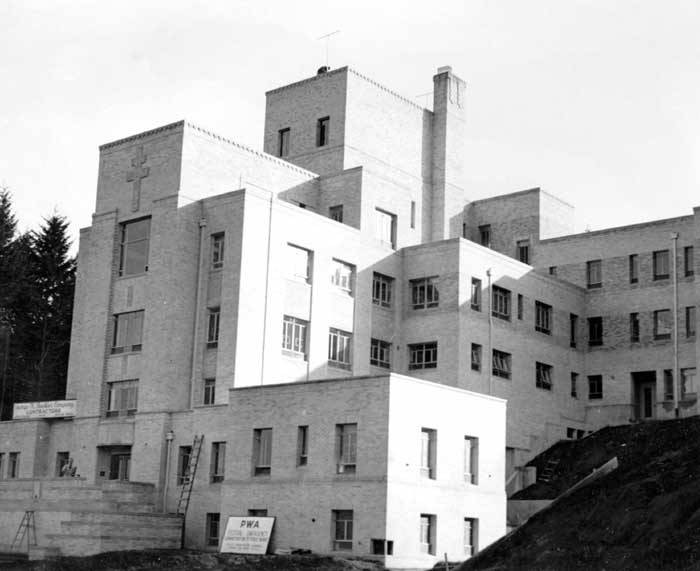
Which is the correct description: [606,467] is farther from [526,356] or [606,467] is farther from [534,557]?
[526,356]

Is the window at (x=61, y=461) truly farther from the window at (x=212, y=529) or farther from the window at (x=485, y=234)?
the window at (x=485, y=234)

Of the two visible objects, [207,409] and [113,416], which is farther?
[113,416]

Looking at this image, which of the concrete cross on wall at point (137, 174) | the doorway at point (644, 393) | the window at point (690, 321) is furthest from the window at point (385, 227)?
the window at point (690, 321)

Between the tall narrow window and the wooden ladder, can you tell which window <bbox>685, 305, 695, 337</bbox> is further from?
the wooden ladder

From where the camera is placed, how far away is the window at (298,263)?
5116 cm

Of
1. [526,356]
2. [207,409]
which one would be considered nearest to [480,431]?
[207,409]

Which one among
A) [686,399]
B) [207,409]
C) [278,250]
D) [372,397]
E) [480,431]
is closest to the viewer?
[372,397]

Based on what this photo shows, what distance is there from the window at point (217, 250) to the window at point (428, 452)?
13688 millimetres

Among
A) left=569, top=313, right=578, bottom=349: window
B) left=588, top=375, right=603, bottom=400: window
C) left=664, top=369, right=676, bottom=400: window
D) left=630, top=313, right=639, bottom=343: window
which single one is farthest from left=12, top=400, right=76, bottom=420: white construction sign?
left=664, top=369, right=676, bottom=400: window

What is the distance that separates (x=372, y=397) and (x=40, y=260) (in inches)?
1659

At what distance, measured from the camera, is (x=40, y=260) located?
76000mm

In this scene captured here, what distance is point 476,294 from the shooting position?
185 feet

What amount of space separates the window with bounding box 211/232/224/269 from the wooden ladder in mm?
13163

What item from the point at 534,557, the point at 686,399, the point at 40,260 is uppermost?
the point at 40,260
